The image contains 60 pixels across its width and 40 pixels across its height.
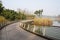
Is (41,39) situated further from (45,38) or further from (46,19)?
(46,19)

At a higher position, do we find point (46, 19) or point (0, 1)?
point (0, 1)

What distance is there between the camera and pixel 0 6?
39.3 m

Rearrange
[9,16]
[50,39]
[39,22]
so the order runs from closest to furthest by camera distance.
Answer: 1. [50,39]
2. [39,22]
3. [9,16]

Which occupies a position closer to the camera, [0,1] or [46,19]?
[0,1]

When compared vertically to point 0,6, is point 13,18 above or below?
below

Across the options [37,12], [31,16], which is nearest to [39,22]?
[31,16]

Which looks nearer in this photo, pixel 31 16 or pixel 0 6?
pixel 0 6

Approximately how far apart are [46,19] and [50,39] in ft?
108

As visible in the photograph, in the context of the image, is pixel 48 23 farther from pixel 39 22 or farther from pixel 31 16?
pixel 31 16

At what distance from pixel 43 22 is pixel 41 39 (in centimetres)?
3368

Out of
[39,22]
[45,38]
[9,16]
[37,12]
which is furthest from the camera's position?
[37,12]

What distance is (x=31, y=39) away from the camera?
1341 cm

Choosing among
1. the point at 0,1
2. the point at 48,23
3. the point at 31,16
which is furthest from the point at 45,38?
the point at 31,16

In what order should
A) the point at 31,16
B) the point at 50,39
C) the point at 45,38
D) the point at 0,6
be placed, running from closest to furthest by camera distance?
the point at 50,39
the point at 45,38
the point at 0,6
the point at 31,16
